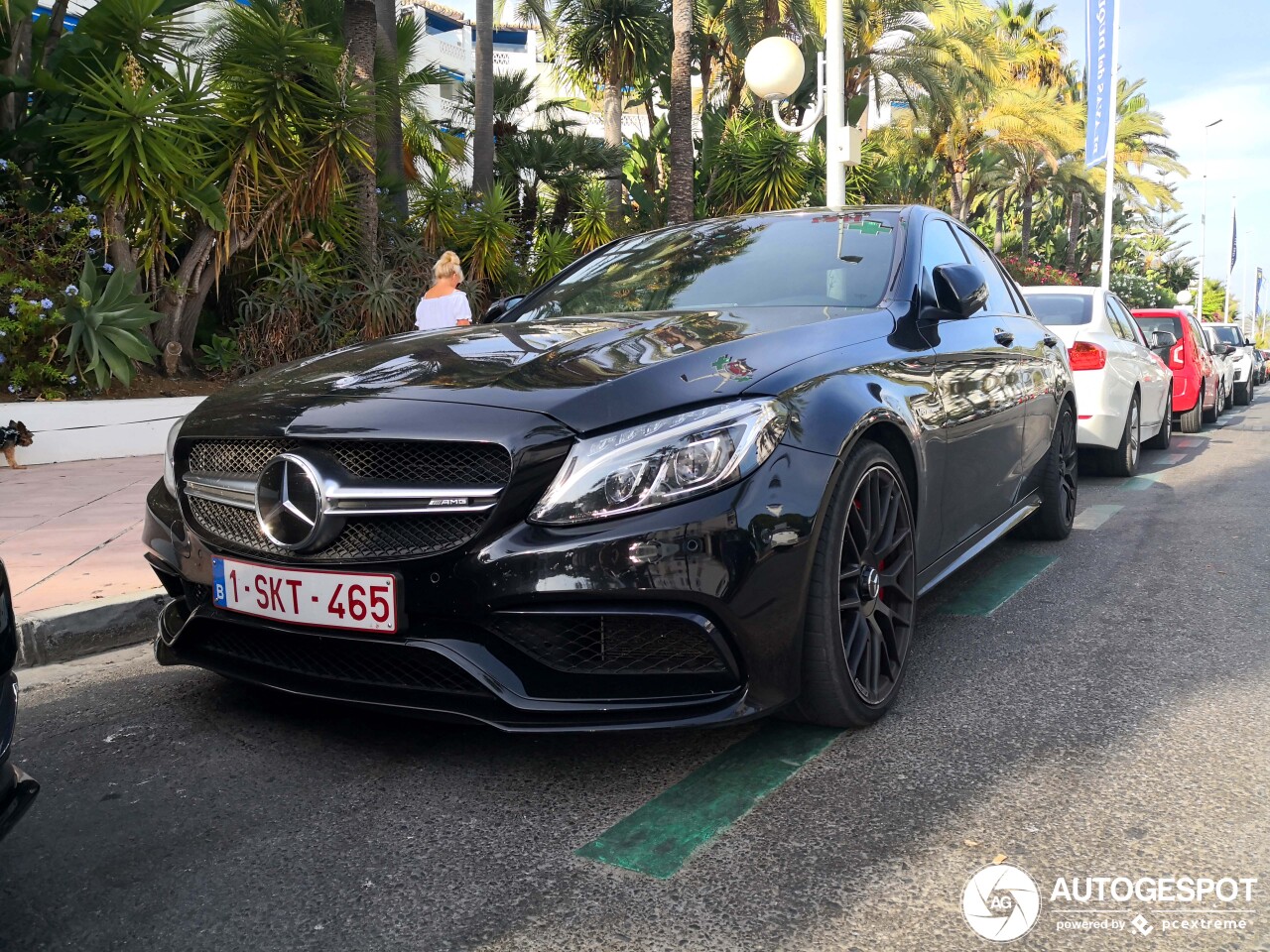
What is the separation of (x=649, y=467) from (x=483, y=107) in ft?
49.5

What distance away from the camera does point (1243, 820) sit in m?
2.42

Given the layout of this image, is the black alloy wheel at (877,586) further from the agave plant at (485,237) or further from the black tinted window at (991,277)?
the agave plant at (485,237)

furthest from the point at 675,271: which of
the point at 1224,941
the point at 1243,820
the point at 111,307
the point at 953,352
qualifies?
the point at 111,307

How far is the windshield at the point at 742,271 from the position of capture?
3600 mm

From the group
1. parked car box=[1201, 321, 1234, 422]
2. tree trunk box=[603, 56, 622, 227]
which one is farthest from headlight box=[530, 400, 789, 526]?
tree trunk box=[603, 56, 622, 227]

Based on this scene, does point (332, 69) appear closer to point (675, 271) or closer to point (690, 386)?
point (675, 271)

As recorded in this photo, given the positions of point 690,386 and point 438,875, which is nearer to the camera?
point 438,875

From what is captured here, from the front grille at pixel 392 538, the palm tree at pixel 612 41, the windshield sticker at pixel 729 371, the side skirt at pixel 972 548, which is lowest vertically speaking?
the side skirt at pixel 972 548

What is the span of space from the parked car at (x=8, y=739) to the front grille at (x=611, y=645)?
2.98 ft

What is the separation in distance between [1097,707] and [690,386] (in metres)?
1.55

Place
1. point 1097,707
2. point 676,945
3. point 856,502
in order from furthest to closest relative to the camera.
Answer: point 1097,707, point 856,502, point 676,945

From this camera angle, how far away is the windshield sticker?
2602 mm

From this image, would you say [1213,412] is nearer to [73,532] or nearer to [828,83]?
[828,83]

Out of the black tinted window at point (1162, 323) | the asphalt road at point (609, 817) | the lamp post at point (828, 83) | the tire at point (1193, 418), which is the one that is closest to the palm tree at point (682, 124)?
the lamp post at point (828, 83)
